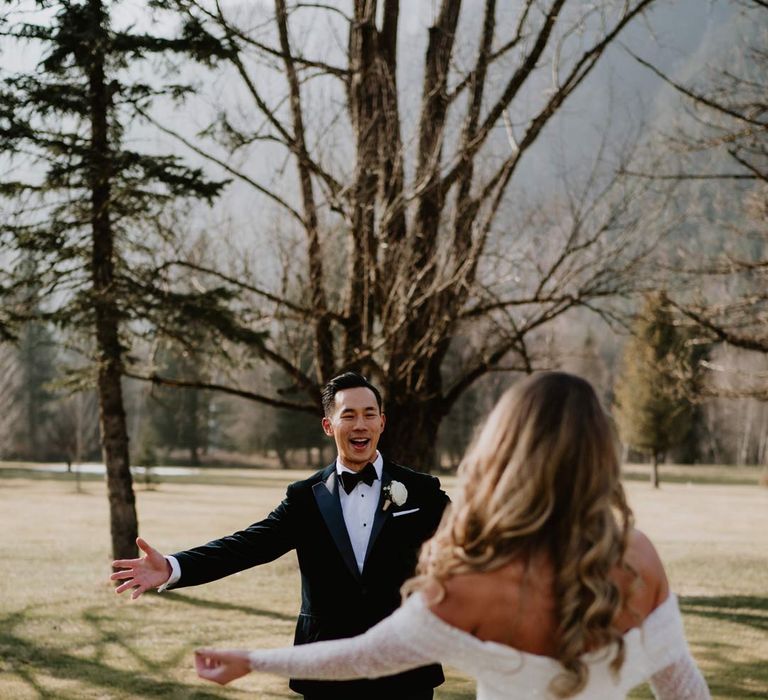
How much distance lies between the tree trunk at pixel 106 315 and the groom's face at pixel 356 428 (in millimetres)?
7953

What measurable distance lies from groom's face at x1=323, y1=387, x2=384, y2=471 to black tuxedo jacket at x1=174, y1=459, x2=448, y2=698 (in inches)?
4.6

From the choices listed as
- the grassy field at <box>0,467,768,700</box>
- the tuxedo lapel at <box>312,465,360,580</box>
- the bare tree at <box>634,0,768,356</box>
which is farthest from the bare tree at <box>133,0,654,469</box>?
the tuxedo lapel at <box>312,465,360,580</box>

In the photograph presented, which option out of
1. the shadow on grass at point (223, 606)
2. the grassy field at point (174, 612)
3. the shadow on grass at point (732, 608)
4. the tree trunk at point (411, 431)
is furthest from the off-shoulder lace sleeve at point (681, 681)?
the tree trunk at point (411, 431)

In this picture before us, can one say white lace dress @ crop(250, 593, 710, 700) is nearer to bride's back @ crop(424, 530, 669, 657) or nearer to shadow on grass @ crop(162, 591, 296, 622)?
bride's back @ crop(424, 530, 669, 657)

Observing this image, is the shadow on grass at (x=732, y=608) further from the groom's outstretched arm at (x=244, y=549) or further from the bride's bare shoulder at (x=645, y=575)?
the bride's bare shoulder at (x=645, y=575)

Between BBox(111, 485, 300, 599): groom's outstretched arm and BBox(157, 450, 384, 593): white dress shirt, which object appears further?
BBox(157, 450, 384, 593): white dress shirt

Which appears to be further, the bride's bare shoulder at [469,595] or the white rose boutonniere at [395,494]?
the white rose boutonniere at [395,494]

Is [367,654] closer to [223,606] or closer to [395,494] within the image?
[395,494]

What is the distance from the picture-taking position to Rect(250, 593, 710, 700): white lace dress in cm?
218

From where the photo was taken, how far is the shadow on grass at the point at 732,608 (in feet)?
40.7

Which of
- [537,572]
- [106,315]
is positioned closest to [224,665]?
[537,572]

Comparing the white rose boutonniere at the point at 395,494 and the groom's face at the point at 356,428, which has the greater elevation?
the groom's face at the point at 356,428

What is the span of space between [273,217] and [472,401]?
153ft

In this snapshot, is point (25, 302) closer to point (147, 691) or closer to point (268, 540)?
point (147, 691)
